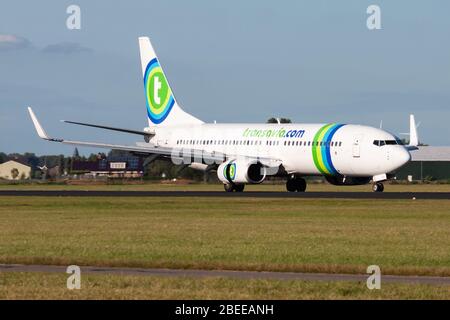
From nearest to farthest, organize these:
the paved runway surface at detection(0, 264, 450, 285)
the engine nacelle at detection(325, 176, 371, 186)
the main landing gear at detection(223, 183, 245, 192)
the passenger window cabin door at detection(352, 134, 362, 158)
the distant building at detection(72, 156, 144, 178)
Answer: the paved runway surface at detection(0, 264, 450, 285), the passenger window cabin door at detection(352, 134, 362, 158), the engine nacelle at detection(325, 176, 371, 186), the main landing gear at detection(223, 183, 245, 192), the distant building at detection(72, 156, 144, 178)

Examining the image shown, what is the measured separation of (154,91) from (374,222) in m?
43.4

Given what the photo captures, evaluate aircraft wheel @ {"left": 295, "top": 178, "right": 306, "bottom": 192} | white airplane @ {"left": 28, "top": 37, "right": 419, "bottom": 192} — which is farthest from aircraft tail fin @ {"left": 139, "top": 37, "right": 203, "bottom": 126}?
aircraft wheel @ {"left": 295, "top": 178, "right": 306, "bottom": 192}

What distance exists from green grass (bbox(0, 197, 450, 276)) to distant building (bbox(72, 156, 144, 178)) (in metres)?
108

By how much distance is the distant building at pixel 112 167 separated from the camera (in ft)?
544

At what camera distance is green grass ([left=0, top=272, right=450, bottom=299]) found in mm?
21578

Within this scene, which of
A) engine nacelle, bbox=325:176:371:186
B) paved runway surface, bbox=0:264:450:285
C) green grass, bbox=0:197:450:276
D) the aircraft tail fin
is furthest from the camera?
the aircraft tail fin

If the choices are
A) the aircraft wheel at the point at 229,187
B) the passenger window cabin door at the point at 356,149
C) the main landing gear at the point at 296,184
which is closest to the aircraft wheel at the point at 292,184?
the main landing gear at the point at 296,184

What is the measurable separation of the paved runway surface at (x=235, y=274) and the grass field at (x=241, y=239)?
91 centimetres

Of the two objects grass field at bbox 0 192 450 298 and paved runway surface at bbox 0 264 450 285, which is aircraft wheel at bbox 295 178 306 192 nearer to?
grass field at bbox 0 192 450 298

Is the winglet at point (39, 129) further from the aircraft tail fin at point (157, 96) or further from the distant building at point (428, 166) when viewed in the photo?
the distant building at point (428, 166)

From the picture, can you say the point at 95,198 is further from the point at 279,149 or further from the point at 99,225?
the point at 99,225

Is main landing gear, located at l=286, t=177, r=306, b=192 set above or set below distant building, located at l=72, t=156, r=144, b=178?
below

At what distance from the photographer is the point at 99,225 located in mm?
41188
